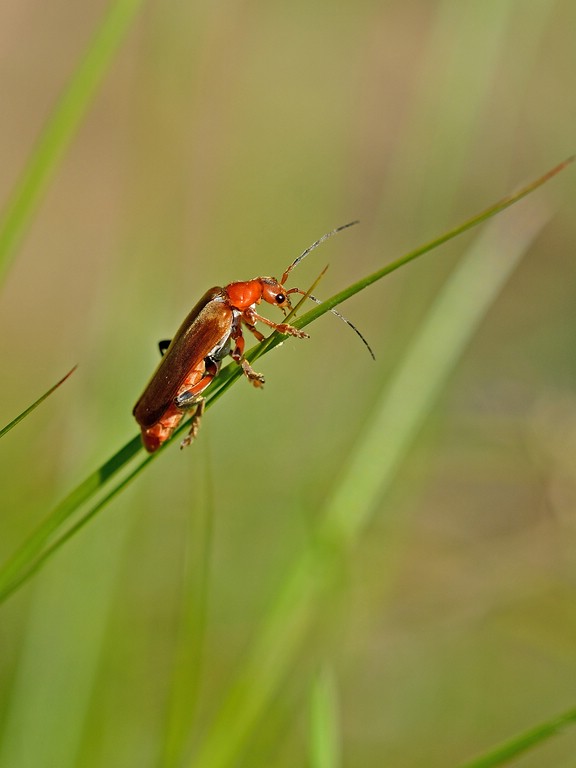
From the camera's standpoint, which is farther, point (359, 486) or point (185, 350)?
point (185, 350)

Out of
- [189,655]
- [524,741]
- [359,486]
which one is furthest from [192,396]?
[524,741]

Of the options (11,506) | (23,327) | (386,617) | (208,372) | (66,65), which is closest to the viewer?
(208,372)

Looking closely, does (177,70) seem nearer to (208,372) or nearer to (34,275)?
(208,372)

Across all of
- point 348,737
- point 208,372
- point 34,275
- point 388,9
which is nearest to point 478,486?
point 348,737

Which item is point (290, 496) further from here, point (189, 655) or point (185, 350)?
point (189, 655)

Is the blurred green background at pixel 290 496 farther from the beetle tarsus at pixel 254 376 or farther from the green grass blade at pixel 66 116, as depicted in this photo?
the green grass blade at pixel 66 116

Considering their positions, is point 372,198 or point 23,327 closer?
point 23,327
